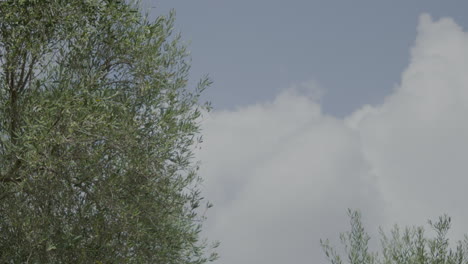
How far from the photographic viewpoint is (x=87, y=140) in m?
13.4

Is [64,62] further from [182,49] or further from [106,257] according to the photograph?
[106,257]

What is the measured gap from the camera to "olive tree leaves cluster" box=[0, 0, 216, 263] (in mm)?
13531

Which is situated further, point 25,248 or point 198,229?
point 198,229

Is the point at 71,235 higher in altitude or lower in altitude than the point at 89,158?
lower

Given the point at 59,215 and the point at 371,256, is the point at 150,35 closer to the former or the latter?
the point at 59,215

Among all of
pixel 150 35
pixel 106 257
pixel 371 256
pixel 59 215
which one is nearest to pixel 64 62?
pixel 150 35

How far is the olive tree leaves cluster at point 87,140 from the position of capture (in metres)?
13.5

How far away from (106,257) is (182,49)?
5.24 meters

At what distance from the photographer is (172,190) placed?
51.2 feet

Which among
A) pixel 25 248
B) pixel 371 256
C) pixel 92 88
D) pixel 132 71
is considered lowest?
pixel 25 248

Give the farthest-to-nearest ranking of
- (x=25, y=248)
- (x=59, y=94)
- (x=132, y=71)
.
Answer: (x=132, y=71) → (x=25, y=248) → (x=59, y=94)

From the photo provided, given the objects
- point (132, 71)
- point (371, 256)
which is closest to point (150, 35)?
point (132, 71)

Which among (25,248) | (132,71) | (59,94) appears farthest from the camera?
(132,71)

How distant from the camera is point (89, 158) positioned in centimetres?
1383
